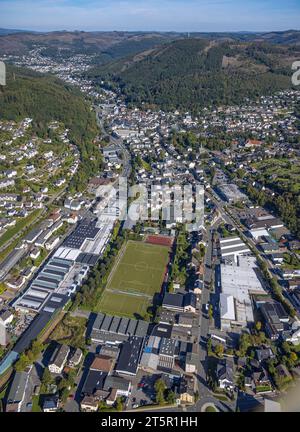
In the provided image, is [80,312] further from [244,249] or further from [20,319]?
[244,249]

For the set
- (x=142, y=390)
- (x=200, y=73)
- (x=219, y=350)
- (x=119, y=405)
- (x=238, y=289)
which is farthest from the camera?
(x=200, y=73)

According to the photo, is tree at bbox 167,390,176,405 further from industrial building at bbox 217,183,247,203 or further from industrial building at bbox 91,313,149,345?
industrial building at bbox 217,183,247,203

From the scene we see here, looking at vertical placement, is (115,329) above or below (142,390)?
above

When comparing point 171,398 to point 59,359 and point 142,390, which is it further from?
point 59,359

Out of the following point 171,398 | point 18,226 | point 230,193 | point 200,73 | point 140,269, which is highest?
point 200,73

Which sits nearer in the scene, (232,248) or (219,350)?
(219,350)

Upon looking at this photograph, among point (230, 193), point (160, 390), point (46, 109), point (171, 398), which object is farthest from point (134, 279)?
point (46, 109)

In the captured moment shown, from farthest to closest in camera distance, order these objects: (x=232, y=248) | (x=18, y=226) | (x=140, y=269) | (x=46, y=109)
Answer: (x=46, y=109) < (x=18, y=226) < (x=232, y=248) < (x=140, y=269)
